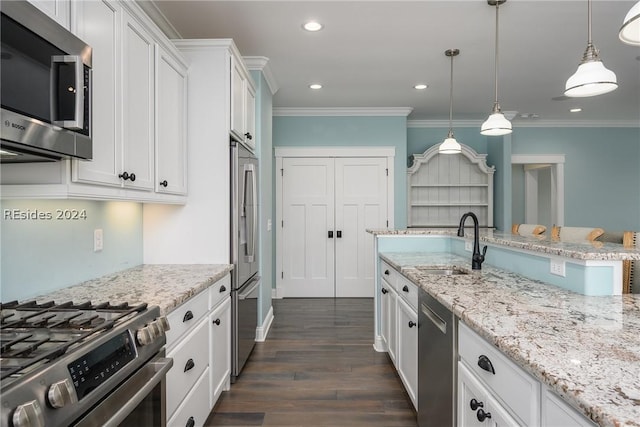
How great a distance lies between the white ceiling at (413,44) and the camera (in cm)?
273

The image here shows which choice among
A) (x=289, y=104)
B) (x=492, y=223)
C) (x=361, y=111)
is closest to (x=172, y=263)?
(x=289, y=104)

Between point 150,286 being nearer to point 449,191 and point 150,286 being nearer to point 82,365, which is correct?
point 82,365

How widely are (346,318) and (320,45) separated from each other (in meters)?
2.96

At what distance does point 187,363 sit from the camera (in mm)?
1884

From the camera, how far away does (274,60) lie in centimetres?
371

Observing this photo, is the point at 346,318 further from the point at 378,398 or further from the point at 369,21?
the point at 369,21

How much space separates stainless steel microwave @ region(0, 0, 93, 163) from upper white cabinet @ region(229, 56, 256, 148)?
1.44m

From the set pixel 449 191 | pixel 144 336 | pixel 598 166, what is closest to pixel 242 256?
pixel 144 336

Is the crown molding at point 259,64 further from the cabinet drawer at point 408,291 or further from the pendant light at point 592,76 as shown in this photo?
the pendant light at point 592,76

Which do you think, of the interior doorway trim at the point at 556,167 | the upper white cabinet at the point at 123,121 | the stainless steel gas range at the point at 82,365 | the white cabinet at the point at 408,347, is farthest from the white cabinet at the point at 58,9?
the interior doorway trim at the point at 556,167

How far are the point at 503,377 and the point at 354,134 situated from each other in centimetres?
465

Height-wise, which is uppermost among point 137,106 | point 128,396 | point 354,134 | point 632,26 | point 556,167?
point 354,134

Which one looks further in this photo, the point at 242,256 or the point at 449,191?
the point at 449,191

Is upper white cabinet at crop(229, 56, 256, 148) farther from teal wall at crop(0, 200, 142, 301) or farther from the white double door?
the white double door
